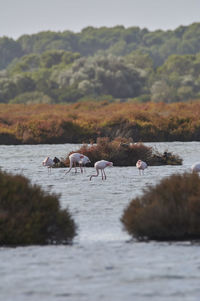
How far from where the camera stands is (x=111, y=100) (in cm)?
9156

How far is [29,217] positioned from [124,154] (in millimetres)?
17507

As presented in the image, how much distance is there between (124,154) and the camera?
2839cm

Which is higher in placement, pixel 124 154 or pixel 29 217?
pixel 124 154

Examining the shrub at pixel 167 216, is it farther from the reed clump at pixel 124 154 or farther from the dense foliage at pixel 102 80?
the dense foliage at pixel 102 80

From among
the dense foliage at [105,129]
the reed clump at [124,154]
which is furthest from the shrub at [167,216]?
the dense foliage at [105,129]

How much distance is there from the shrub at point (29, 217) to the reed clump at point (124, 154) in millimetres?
16291

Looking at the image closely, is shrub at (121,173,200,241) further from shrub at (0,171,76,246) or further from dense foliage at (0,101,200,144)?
dense foliage at (0,101,200,144)

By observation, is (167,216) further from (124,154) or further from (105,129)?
(105,129)

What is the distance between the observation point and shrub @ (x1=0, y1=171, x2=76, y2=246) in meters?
10.9

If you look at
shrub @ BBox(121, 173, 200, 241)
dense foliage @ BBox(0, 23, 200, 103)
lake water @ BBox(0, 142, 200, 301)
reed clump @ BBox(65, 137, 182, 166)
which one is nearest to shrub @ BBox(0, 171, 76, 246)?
lake water @ BBox(0, 142, 200, 301)

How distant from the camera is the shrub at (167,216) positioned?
441 inches

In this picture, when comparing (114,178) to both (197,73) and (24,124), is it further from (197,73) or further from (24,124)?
(197,73)

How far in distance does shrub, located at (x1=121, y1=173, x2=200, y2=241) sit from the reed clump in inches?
638

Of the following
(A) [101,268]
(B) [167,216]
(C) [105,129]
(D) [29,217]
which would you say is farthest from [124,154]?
(C) [105,129]
